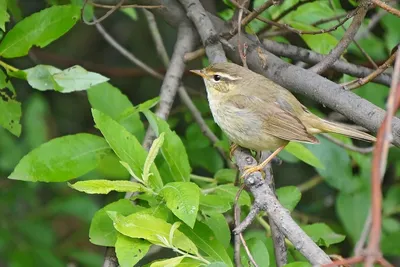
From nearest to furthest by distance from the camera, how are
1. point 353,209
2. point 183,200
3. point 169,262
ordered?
point 169,262 → point 183,200 → point 353,209

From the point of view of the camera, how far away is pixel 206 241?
7.82 ft

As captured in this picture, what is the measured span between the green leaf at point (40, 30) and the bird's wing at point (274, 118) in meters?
0.87

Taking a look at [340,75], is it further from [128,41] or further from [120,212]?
[128,41]

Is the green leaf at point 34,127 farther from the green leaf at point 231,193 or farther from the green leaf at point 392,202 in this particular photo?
the green leaf at point 392,202

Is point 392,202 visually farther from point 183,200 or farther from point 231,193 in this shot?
point 183,200

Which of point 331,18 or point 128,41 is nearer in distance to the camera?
point 331,18

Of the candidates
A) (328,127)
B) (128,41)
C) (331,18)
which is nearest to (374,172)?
(328,127)

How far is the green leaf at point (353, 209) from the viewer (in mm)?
4586

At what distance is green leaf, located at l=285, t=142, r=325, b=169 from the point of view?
317 centimetres

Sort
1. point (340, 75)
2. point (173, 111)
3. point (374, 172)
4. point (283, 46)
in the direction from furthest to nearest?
point (173, 111)
point (340, 75)
point (283, 46)
point (374, 172)

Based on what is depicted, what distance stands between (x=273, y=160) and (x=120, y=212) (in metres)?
0.88

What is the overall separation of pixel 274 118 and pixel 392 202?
6.70 feet

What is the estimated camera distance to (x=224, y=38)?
10.5ft

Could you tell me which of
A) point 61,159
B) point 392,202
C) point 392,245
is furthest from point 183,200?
point 392,202
